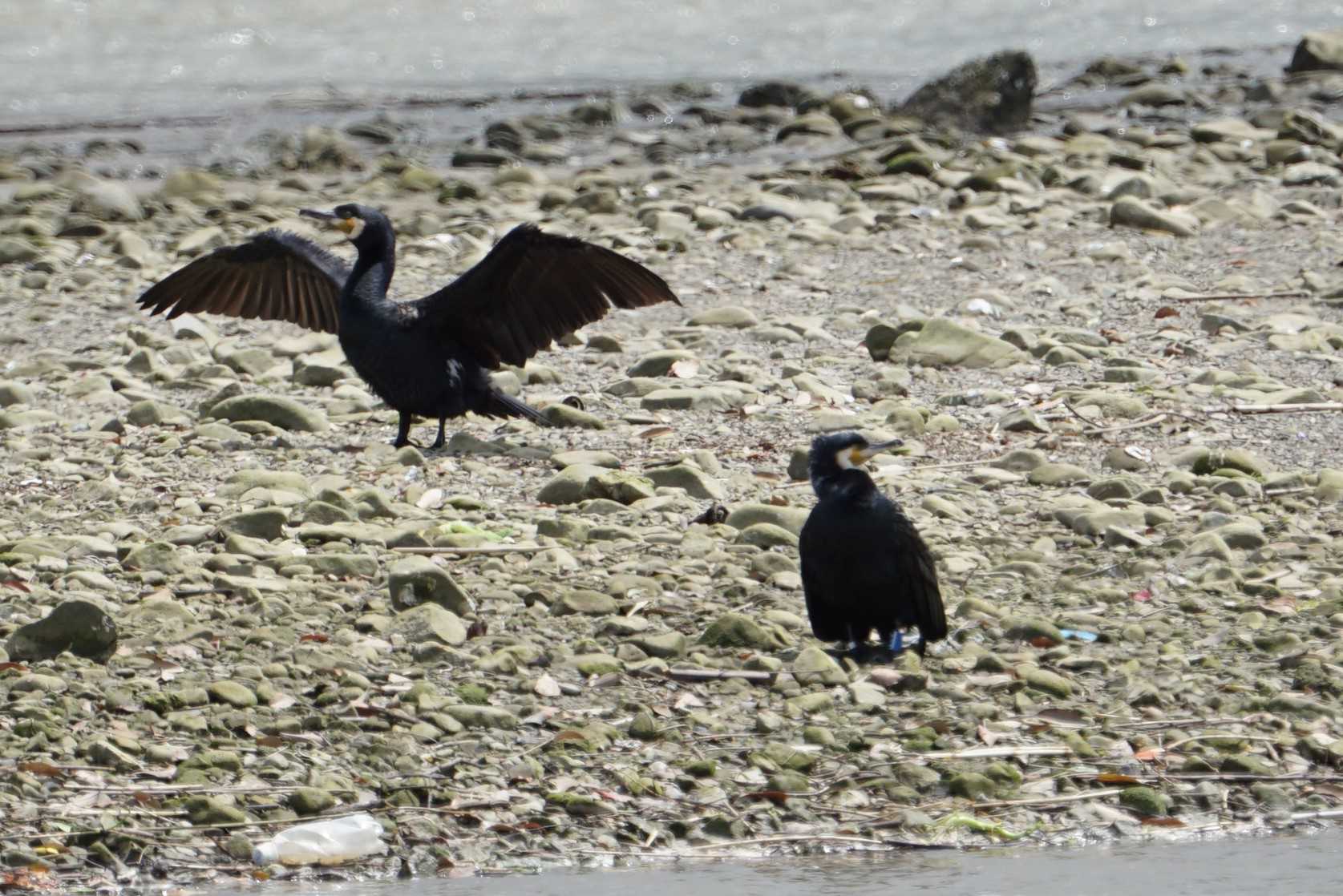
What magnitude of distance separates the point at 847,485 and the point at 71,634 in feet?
6.74

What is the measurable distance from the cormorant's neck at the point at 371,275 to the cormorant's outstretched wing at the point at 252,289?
48 cm

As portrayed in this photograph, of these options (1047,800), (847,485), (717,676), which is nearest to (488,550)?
(717,676)

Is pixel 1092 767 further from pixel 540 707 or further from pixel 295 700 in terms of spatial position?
pixel 295 700

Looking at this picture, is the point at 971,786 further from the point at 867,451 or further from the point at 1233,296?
the point at 1233,296

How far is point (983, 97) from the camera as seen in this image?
655 inches

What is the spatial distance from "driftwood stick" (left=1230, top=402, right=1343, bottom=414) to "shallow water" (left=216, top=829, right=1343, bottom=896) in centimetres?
347

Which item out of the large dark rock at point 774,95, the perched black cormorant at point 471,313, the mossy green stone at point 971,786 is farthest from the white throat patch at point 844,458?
the large dark rock at point 774,95

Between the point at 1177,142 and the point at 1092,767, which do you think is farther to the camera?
the point at 1177,142

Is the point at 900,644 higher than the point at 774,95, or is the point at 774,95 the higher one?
the point at 774,95

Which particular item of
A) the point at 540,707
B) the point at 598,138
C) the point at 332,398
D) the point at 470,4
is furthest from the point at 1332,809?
the point at 470,4

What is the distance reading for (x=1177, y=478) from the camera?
6.97 metres

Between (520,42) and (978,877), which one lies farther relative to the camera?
(520,42)

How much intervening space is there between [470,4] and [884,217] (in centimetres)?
1705

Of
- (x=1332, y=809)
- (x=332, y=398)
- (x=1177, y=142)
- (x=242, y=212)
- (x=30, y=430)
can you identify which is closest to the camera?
(x=1332, y=809)
